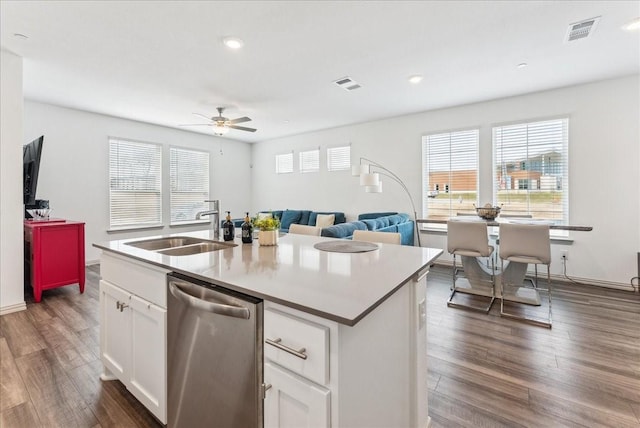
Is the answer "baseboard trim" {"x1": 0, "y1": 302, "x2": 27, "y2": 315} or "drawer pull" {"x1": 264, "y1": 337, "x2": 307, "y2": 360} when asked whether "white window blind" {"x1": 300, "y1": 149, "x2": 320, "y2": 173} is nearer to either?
"baseboard trim" {"x1": 0, "y1": 302, "x2": 27, "y2": 315}

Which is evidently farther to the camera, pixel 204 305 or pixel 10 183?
pixel 10 183

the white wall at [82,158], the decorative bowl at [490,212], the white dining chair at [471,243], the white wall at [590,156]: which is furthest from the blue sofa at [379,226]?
the white wall at [82,158]

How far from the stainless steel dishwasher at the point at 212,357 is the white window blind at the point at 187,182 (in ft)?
18.5

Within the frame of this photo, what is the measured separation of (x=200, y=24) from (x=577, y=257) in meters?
5.48

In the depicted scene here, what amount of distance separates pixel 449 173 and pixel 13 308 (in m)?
6.22

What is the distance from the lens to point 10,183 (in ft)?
10.4

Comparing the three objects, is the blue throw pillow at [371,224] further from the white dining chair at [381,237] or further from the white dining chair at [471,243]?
the white dining chair at [381,237]

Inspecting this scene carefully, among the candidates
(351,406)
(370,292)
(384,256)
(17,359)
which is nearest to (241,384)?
(351,406)

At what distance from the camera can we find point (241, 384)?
1118mm

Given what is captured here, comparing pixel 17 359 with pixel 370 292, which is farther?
pixel 17 359

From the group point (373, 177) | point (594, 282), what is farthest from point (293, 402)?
point (594, 282)

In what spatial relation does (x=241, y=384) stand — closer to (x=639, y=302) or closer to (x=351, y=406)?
(x=351, y=406)

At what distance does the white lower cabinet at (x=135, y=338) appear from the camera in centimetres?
149

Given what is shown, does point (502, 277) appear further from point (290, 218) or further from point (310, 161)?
point (310, 161)
